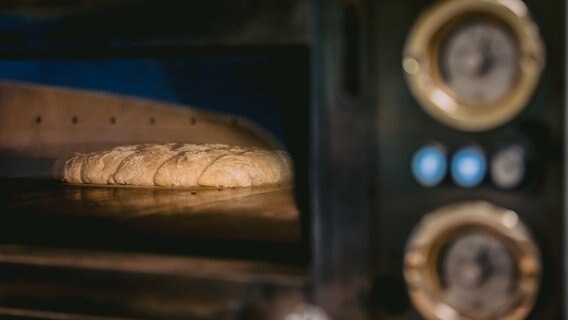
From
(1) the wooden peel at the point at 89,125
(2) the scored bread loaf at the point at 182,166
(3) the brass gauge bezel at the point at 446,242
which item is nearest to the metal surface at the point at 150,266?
(3) the brass gauge bezel at the point at 446,242

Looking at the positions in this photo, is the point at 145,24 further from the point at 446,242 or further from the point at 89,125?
the point at 89,125

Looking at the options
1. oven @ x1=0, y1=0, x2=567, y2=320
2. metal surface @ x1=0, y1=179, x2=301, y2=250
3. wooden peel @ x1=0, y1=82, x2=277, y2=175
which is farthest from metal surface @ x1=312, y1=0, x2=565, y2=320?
wooden peel @ x1=0, y1=82, x2=277, y2=175

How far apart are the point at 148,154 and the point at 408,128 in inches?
40.0

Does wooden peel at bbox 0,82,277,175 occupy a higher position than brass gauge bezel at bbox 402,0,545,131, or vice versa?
brass gauge bezel at bbox 402,0,545,131

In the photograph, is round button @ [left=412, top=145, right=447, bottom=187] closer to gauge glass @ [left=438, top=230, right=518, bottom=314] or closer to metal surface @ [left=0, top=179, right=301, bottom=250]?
gauge glass @ [left=438, top=230, right=518, bottom=314]

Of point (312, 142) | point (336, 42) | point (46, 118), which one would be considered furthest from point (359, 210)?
point (46, 118)

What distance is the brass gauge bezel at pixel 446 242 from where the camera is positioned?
82 centimetres

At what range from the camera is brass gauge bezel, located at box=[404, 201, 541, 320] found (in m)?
0.82

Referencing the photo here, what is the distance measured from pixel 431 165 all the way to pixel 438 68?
0.11 metres

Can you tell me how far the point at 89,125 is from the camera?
1.86m

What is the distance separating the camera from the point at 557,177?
803mm

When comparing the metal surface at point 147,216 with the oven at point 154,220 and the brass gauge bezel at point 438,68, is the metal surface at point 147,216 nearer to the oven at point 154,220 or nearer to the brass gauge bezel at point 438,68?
the oven at point 154,220

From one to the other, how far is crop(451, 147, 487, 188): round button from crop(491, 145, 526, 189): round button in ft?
0.04

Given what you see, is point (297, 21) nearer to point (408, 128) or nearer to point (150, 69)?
point (408, 128)
